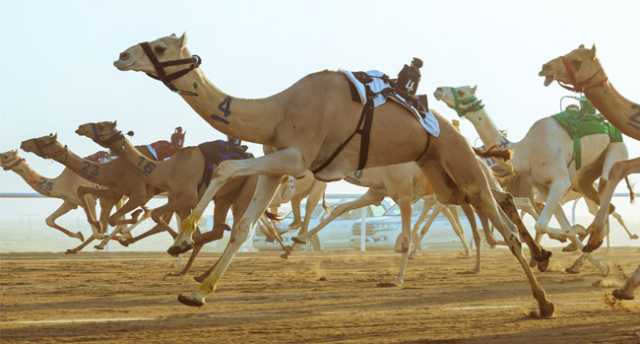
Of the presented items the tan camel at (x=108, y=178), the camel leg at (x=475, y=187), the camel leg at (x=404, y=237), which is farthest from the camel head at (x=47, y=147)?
the camel leg at (x=475, y=187)

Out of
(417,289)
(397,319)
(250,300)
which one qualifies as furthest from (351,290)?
(397,319)

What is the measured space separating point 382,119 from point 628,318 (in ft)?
8.02

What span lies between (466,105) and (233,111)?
8.56 meters

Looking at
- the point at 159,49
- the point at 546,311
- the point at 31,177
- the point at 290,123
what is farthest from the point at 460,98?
the point at 31,177

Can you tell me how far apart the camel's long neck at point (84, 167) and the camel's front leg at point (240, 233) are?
8920mm

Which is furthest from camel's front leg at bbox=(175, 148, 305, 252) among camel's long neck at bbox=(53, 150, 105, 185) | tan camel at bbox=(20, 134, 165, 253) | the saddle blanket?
camel's long neck at bbox=(53, 150, 105, 185)

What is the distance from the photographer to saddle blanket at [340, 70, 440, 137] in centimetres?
959

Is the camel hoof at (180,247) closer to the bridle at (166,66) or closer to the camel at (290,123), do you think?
the camel at (290,123)

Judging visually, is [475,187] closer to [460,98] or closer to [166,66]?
[166,66]

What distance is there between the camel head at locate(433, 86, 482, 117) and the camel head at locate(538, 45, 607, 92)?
6954 millimetres

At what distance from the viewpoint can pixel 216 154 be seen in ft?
51.9

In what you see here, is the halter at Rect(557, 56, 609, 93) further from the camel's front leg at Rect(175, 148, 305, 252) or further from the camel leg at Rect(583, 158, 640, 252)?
the camel's front leg at Rect(175, 148, 305, 252)

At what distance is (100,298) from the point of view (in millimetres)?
11641

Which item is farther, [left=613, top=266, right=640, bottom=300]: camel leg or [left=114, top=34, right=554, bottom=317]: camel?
[left=114, top=34, right=554, bottom=317]: camel
